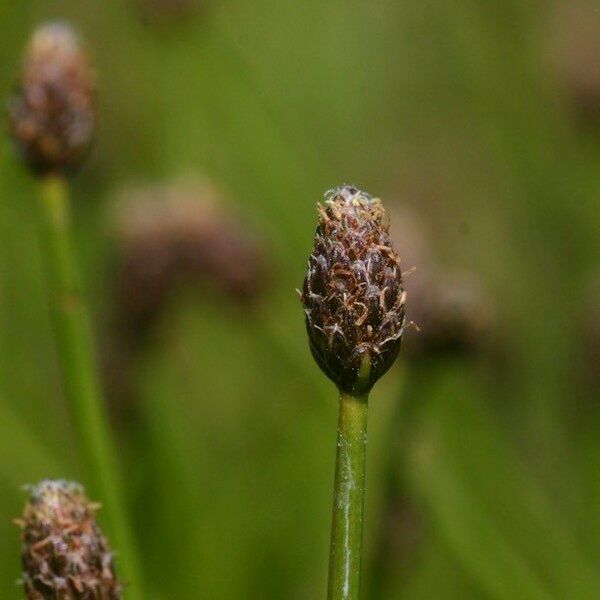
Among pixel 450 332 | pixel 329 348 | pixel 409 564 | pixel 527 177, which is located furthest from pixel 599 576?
pixel 527 177

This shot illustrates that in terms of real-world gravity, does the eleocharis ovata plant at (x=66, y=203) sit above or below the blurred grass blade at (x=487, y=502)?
above

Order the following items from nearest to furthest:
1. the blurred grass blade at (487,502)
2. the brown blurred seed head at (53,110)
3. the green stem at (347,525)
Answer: the green stem at (347,525)
the brown blurred seed head at (53,110)
the blurred grass blade at (487,502)

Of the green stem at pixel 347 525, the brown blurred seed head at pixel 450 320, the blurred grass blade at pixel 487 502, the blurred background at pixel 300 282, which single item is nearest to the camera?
the green stem at pixel 347 525

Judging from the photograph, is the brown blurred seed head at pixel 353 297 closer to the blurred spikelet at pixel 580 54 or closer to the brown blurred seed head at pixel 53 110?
the brown blurred seed head at pixel 53 110

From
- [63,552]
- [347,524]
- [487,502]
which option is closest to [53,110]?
[63,552]

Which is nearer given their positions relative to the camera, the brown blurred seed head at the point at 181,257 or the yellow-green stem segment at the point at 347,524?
the yellow-green stem segment at the point at 347,524

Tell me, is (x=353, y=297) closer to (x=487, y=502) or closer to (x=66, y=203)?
(x=66, y=203)

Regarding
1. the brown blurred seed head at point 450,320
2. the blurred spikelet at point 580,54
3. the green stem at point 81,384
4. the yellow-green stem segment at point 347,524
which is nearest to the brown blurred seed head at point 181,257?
the brown blurred seed head at point 450,320
